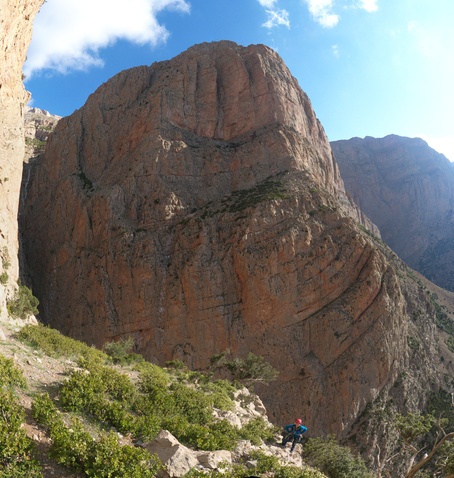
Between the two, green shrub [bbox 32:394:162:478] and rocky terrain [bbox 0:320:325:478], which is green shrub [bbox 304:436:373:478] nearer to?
rocky terrain [bbox 0:320:325:478]

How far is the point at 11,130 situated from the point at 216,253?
23.5 meters

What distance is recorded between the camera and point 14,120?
1233 inches

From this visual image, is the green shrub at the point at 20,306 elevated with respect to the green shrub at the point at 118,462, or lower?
elevated

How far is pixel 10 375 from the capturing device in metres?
12.3

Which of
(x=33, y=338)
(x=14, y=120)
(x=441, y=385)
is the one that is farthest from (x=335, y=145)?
(x=33, y=338)

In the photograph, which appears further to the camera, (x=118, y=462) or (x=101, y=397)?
(x=101, y=397)

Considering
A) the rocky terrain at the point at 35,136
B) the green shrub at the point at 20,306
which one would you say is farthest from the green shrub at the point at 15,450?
the rocky terrain at the point at 35,136

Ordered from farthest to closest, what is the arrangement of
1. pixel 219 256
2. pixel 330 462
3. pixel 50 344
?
pixel 219 256 → pixel 330 462 → pixel 50 344

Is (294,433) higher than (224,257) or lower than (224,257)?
lower

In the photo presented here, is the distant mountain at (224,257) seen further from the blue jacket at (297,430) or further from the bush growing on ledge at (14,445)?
the bush growing on ledge at (14,445)

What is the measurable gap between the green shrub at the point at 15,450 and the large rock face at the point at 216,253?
32925mm

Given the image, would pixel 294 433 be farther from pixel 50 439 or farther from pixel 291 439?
pixel 50 439

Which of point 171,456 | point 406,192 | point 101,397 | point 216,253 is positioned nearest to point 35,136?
point 216,253

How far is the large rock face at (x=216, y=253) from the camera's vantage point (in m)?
43.4
